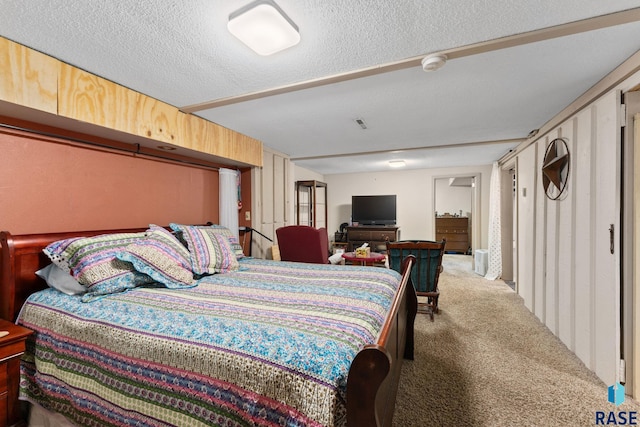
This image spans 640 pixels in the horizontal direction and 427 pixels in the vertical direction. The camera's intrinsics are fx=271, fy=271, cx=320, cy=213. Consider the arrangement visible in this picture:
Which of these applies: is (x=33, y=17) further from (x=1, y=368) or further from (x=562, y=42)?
(x=562, y=42)

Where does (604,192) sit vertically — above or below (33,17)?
below

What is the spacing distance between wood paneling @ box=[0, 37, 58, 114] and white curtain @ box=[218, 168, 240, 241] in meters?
1.78

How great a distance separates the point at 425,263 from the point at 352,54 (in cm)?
239

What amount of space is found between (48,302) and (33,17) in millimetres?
1501

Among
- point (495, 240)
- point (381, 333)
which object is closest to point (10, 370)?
point (381, 333)

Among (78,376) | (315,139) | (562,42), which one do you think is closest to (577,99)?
(562,42)

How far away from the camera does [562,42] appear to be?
1.55m

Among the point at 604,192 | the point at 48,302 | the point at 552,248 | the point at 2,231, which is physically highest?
the point at 604,192

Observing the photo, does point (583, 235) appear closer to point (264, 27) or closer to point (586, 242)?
point (586, 242)

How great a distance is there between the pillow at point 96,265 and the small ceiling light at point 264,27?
→ 156 centimetres

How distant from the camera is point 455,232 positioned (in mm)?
7742

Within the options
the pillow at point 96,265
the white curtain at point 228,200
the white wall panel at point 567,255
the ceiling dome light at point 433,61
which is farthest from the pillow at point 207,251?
the white wall panel at point 567,255

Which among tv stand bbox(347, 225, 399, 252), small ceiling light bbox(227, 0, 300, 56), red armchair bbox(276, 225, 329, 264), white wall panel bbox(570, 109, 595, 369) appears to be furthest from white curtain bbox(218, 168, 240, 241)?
tv stand bbox(347, 225, 399, 252)

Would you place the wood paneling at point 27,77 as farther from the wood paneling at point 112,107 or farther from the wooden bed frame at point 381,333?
the wooden bed frame at point 381,333
